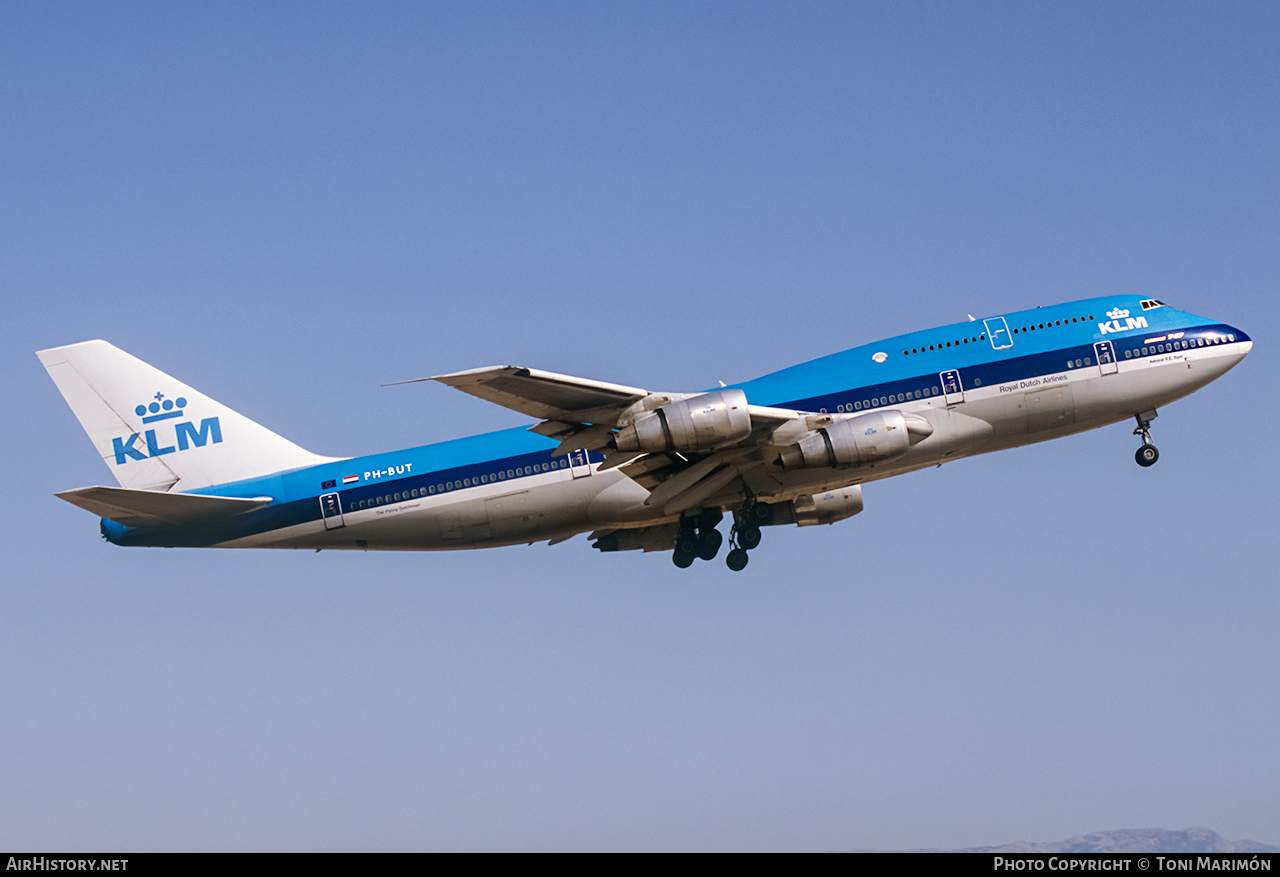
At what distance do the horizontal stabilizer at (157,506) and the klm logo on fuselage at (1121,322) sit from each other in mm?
26799

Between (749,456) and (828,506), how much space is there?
650 centimetres

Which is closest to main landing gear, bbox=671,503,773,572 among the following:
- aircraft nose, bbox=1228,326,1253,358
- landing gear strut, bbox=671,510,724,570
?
landing gear strut, bbox=671,510,724,570

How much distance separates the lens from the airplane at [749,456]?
37.6 meters

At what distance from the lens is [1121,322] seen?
39344 millimetres

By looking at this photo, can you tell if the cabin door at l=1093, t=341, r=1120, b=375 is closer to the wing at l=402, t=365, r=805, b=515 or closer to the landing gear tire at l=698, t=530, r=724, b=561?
the wing at l=402, t=365, r=805, b=515

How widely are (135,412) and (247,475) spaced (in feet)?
16.3

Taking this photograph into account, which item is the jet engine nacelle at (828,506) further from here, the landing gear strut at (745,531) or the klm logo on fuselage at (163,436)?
the klm logo on fuselage at (163,436)

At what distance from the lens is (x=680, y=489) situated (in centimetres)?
3881

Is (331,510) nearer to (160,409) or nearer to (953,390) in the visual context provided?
(160,409)

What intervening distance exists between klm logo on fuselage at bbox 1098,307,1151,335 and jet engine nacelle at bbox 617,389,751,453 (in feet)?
40.7

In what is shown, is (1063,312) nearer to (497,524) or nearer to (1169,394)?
(1169,394)

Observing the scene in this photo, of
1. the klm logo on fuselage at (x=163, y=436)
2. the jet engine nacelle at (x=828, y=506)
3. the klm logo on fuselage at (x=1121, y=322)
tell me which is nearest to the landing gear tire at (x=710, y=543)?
the jet engine nacelle at (x=828, y=506)

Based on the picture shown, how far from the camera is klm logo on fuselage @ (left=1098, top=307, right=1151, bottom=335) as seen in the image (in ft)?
129
